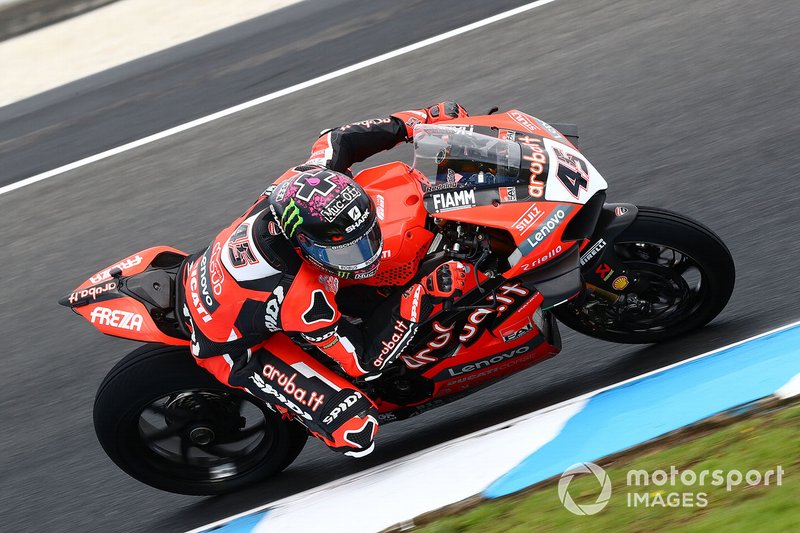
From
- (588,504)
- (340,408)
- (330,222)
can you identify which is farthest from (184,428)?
(588,504)

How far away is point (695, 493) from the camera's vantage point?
11.7 ft

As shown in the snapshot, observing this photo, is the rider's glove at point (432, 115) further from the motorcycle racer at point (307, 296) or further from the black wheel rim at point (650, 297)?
the black wheel rim at point (650, 297)

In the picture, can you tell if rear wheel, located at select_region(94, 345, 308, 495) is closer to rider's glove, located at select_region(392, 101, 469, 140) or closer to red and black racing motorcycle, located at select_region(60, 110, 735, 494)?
red and black racing motorcycle, located at select_region(60, 110, 735, 494)

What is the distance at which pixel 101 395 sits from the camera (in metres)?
4.50

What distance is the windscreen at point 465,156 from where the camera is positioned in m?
4.12

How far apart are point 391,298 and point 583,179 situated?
100 cm

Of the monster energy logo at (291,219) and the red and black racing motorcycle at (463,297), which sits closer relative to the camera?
the monster energy logo at (291,219)

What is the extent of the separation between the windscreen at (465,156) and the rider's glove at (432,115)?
33 cm

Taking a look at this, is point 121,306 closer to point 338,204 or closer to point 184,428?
point 184,428

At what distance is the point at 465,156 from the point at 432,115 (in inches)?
21.9

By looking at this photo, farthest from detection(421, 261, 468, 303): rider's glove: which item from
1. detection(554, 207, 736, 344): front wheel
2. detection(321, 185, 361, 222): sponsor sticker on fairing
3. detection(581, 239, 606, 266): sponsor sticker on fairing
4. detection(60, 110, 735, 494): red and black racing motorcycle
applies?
detection(554, 207, 736, 344): front wheel

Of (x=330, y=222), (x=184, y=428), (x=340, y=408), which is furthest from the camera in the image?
(x=184, y=428)

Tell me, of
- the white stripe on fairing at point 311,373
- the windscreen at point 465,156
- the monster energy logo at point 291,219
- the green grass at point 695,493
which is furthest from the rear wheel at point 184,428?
the windscreen at point 465,156

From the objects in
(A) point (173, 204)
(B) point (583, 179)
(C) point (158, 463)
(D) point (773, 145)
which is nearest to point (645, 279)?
(B) point (583, 179)
